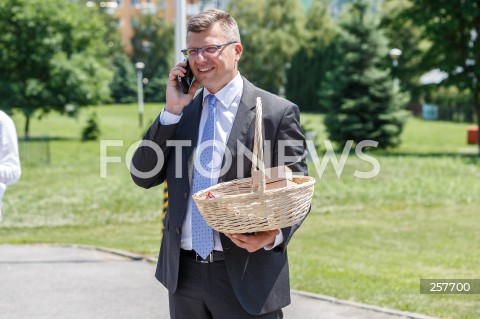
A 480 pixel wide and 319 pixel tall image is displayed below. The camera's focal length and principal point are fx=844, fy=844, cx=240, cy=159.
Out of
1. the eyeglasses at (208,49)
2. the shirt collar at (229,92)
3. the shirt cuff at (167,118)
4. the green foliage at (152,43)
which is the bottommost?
the green foliage at (152,43)

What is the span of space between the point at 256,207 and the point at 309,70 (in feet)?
227

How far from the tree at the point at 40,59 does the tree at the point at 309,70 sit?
29932mm

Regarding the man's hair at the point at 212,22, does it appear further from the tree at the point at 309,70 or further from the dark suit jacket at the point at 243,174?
the tree at the point at 309,70

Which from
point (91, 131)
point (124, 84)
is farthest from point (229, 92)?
point (124, 84)

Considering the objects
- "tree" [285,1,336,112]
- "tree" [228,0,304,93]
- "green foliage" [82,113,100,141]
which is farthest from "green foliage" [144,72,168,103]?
"green foliage" [82,113,100,141]

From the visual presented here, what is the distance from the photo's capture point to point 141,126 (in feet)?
180

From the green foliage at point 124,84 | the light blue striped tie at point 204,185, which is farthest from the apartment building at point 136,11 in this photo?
the light blue striped tie at point 204,185

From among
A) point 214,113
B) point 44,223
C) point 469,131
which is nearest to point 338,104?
point 469,131

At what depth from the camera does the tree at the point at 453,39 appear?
3036cm

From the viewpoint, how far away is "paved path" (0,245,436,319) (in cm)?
778

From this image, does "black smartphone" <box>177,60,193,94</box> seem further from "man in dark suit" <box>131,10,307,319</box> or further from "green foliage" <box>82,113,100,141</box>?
A: "green foliage" <box>82,113,100,141</box>

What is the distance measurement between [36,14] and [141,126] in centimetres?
1452

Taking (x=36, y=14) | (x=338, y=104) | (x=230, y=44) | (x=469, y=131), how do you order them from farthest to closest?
(x=36, y=14) → (x=469, y=131) → (x=338, y=104) → (x=230, y=44)

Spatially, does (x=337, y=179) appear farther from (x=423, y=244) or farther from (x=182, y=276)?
(x=182, y=276)
